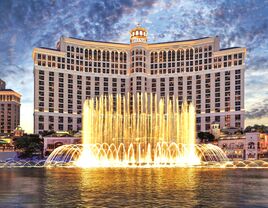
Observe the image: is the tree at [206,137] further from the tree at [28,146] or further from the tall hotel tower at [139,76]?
the tree at [28,146]

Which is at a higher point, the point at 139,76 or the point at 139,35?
the point at 139,35

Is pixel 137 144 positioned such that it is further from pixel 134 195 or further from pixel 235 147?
pixel 134 195

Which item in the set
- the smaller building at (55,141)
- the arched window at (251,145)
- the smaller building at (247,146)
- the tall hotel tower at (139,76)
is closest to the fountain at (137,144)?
the smaller building at (247,146)

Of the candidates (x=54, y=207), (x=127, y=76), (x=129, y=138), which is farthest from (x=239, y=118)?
(x=54, y=207)

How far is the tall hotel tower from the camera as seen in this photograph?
165 metres

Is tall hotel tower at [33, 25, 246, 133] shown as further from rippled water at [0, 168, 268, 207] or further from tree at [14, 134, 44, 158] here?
rippled water at [0, 168, 268, 207]

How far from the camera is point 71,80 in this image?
173375 millimetres

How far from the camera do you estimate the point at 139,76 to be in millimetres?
176375

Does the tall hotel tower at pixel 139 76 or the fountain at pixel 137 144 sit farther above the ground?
the tall hotel tower at pixel 139 76

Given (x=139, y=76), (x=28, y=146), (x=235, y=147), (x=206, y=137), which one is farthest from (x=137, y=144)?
(x=139, y=76)

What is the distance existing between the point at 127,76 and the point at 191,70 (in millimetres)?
28125

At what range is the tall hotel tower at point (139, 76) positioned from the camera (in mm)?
165250

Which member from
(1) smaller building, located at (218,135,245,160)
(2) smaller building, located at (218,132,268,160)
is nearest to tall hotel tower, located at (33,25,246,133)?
(1) smaller building, located at (218,135,245,160)

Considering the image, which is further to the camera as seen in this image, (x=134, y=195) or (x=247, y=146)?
(x=247, y=146)
